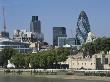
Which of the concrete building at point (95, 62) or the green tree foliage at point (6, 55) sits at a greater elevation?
the green tree foliage at point (6, 55)

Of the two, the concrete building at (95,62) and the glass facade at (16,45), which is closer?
the concrete building at (95,62)

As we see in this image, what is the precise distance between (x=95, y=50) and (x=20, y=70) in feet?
80.3

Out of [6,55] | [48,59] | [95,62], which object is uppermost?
[6,55]

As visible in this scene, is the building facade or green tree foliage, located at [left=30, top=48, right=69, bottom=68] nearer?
green tree foliage, located at [left=30, top=48, right=69, bottom=68]

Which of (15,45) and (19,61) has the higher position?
(15,45)

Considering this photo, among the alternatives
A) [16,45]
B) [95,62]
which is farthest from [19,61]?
[16,45]

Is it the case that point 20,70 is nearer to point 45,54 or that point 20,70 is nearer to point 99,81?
point 45,54

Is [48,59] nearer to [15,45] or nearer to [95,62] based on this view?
[95,62]

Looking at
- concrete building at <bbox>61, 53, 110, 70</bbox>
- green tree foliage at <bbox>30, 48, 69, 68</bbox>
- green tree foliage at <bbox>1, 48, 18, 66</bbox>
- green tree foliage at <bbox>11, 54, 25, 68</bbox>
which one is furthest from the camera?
green tree foliage at <bbox>1, 48, 18, 66</bbox>

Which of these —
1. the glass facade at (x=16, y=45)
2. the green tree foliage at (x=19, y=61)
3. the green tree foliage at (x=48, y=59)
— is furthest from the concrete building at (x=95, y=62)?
the glass facade at (x=16, y=45)

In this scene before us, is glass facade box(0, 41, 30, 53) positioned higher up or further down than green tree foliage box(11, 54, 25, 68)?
higher up

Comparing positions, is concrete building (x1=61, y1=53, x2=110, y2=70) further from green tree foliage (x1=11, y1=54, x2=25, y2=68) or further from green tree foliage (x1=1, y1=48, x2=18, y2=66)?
green tree foliage (x1=1, y1=48, x2=18, y2=66)

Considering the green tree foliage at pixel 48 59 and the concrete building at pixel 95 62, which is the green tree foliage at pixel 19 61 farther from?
the concrete building at pixel 95 62

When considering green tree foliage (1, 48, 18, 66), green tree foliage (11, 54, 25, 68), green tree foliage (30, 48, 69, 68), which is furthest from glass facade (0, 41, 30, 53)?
green tree foliage (30, 48, 69, 68)
